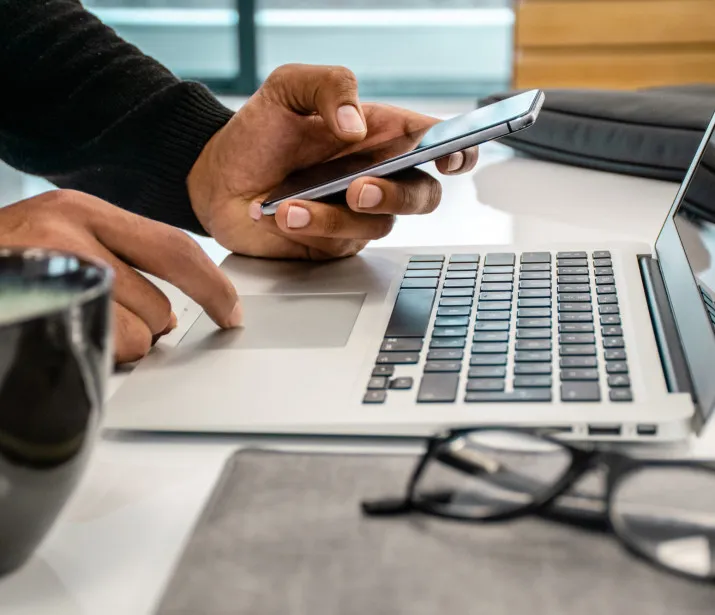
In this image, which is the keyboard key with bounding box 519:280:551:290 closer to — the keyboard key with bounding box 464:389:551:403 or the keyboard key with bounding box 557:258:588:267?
the keyboard key with bounding box 557:258:588:267

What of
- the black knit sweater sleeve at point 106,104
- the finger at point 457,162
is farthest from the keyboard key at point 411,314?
the black knit sweater sleeve at point 106,104

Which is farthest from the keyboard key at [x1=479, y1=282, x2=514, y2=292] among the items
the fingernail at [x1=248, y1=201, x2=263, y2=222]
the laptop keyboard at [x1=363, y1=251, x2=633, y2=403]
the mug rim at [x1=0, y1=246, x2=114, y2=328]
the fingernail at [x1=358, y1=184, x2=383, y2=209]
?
the mug rim at [x1=0, y1=246, x2=114, y2=328]

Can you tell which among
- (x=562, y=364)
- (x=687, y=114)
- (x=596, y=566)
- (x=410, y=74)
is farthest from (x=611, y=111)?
(x=410, y=74)

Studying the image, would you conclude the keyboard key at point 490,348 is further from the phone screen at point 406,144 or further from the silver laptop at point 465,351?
the phone screen at point 406,144

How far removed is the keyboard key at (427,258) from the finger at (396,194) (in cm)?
4

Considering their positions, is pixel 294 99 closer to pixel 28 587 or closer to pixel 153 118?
pixel 153 118

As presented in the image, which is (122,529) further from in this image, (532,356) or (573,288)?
(573,288)

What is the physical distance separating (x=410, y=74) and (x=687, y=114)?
8.95ft

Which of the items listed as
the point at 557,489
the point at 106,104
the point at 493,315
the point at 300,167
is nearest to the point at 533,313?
the point at 493,315

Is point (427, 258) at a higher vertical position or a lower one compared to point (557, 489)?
lower

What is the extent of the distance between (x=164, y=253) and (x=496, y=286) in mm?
220

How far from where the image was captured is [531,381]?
0.42 m

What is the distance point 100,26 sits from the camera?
0.86 meters

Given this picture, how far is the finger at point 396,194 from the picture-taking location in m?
0.63
